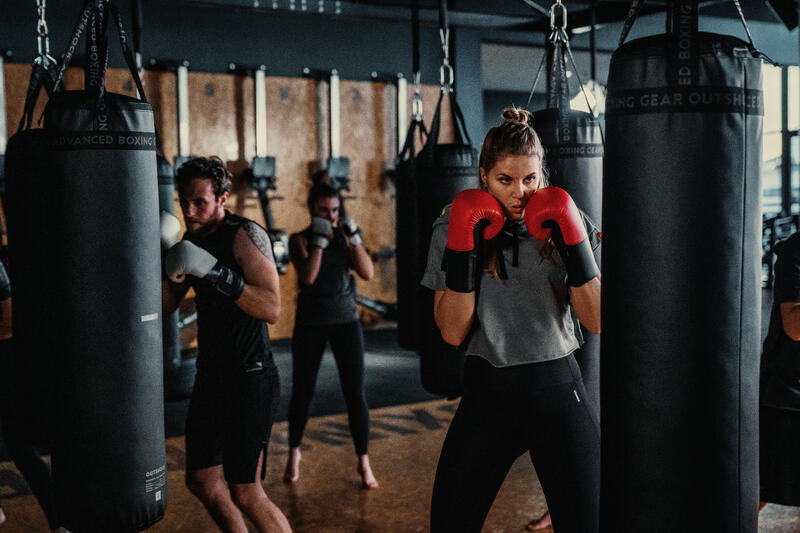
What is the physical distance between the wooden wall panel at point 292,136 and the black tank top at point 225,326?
452cm

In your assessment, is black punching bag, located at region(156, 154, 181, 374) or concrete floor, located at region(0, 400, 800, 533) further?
black punching bag, located at region(156, 154, 181, 374)

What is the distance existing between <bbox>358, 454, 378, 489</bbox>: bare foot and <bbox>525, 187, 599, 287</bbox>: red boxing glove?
1.89 meters

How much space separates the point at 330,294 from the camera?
368 centimetres

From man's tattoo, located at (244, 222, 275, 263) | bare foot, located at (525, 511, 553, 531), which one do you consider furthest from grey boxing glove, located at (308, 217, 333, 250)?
bare foot, located at (525, 511, 553, 531)

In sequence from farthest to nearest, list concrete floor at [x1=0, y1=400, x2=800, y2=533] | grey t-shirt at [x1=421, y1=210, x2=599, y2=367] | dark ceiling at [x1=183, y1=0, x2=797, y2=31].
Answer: dark ceiling at [x1=183, y1=0, x2=797, y2=31], concrete floor at [x1=0, y1=400, x2=800, y2=533], grey t-shirt at [x1=421, y1=210, x2=599, y2=367]

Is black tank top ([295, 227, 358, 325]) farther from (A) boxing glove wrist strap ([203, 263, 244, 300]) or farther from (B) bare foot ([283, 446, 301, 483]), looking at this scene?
(A) boxing glove wrist strap ([203, 263, 244, 300])

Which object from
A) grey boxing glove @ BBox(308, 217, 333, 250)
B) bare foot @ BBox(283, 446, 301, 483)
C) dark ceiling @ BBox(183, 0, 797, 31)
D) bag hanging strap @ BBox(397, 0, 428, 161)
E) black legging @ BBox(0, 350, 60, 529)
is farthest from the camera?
dark ceiling @ BBox(183, 0, 797, 31)

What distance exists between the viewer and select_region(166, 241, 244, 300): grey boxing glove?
2.32 metres

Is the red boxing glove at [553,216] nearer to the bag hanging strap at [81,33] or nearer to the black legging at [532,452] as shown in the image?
the black legging at [532,452]

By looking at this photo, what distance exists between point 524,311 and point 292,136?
19.3 ft

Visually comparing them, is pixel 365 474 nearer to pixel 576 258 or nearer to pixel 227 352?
pixel 227 352

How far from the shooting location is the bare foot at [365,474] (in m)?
3.48

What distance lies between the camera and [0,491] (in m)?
3.47

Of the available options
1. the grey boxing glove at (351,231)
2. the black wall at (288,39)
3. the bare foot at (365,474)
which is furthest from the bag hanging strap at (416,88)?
the black wall at (288,39)
